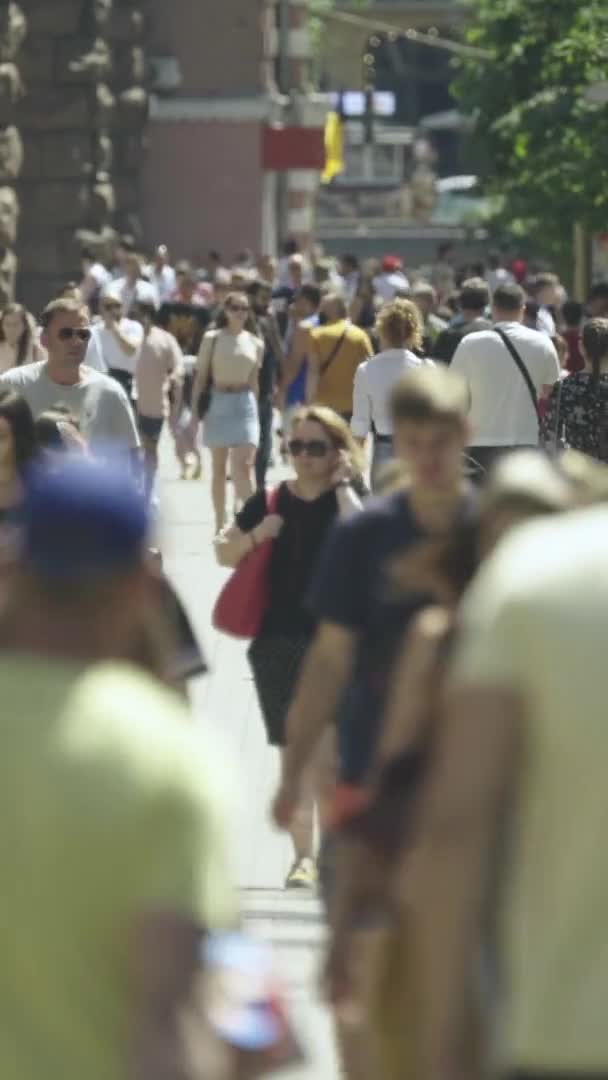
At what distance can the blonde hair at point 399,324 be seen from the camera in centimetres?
1467

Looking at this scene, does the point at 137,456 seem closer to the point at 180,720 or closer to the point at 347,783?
the point at 347,783

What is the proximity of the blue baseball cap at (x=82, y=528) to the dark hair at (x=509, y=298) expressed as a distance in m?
10.7

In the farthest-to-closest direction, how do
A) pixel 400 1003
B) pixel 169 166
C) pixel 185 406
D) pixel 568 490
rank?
pixel 169 166
pixel 185 406
pixel 568 490
pixel 400 1003

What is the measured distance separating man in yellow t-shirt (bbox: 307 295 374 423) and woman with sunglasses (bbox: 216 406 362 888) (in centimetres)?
1044

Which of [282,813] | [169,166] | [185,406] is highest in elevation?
[282,813]

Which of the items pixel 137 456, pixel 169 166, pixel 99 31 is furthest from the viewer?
pixel 169 166

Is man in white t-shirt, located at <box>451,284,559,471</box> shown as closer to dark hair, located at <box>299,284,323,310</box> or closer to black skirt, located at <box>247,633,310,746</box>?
black skirt, located at <box>247,633,310,746</box>

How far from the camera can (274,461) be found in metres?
27.2

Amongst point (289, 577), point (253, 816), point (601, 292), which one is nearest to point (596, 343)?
point (253, 816)

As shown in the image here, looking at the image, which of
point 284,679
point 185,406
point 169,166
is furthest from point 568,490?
point 169,166

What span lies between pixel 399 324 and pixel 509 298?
0.50 meters

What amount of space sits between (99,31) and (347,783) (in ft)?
106

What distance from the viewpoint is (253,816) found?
11.0 meters

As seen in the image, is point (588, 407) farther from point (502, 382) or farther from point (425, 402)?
point (425, 402)
